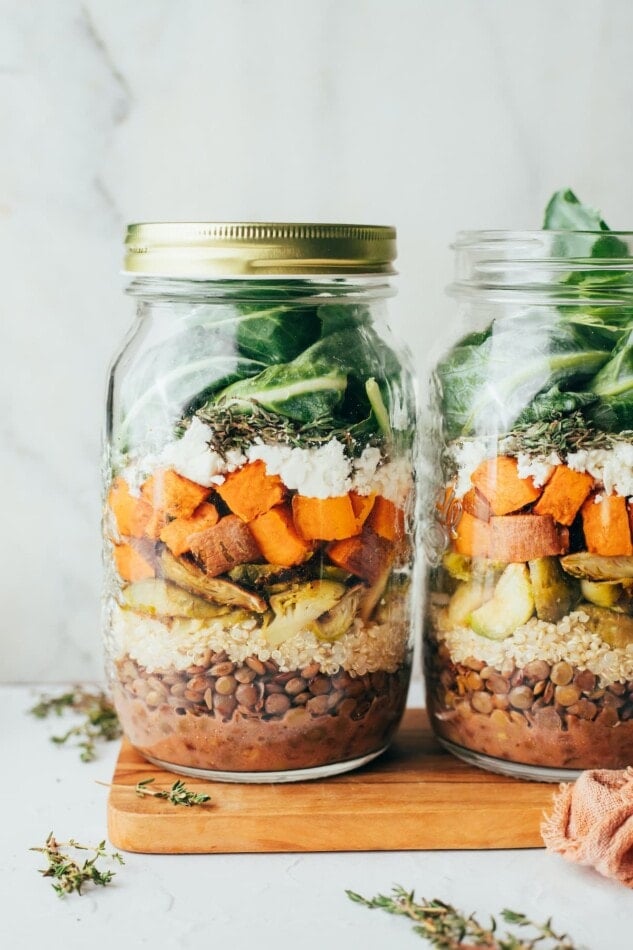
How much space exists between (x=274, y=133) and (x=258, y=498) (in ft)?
1.62

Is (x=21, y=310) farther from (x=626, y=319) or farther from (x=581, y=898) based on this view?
(x=581, y=898)

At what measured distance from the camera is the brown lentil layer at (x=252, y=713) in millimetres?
977

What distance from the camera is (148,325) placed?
1.02 m

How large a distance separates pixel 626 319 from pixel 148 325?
413 mm

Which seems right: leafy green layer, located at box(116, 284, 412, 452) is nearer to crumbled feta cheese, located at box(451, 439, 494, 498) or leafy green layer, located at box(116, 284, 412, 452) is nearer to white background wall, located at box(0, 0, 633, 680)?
crumbled feta cheese, located at box(451, 439, 494, 498)

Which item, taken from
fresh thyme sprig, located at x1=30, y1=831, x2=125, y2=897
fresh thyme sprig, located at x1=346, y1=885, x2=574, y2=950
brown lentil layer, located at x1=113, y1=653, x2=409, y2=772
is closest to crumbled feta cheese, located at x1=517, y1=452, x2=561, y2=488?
brown lentil layer, located at x1=113, y1=653, x2=409, y2=772

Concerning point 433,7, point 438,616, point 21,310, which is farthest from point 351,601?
point 433,7

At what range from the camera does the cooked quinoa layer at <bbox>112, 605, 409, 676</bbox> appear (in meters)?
0.96

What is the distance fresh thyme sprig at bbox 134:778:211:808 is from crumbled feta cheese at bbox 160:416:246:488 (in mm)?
261

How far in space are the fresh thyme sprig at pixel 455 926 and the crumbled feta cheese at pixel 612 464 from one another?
34 cm

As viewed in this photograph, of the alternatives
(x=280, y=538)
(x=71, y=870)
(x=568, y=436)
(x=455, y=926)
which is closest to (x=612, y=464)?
(x=568, y=436)

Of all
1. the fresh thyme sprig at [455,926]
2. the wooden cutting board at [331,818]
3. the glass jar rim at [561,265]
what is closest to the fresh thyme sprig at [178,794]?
the wooden cutting board at [331,818]

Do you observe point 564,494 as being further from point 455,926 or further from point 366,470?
point 455,926

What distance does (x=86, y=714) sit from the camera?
49.6 inches
